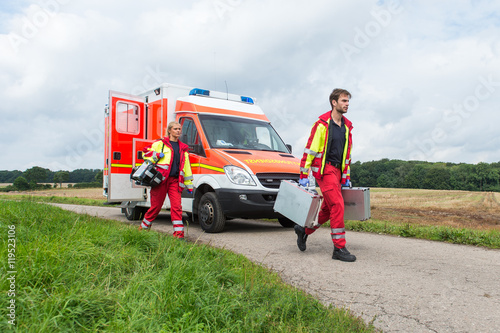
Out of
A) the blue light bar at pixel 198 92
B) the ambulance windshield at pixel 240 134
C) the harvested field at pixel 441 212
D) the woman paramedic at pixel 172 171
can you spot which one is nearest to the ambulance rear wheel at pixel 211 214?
the ambulance windshield at pixel 240 134

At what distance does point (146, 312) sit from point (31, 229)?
257 centimetres

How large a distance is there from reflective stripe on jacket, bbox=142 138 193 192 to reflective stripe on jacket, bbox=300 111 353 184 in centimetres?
200

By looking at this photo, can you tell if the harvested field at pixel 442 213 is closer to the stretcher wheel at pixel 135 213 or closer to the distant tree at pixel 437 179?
the stretcher wheel at pixel 135 213

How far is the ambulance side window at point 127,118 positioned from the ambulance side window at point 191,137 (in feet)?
5.02

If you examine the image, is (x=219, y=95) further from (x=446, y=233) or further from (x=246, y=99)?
(x=446, y=233)

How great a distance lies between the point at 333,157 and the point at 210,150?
3.06 metres

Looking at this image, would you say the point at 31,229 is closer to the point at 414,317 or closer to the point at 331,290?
the point at 331,290

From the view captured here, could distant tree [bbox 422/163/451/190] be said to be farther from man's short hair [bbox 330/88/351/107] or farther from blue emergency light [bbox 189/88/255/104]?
man's short hair [bbox 330/88/351/107]

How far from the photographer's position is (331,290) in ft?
11.8

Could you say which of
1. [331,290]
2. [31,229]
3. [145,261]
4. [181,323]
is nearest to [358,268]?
[331,290]

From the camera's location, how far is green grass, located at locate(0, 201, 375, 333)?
6.84 feet

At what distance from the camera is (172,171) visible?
19.7ft

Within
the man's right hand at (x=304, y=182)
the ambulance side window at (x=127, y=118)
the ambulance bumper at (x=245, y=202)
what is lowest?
the ambulance bumper at (x=245, y=202)

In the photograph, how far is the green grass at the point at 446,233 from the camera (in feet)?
18.8
